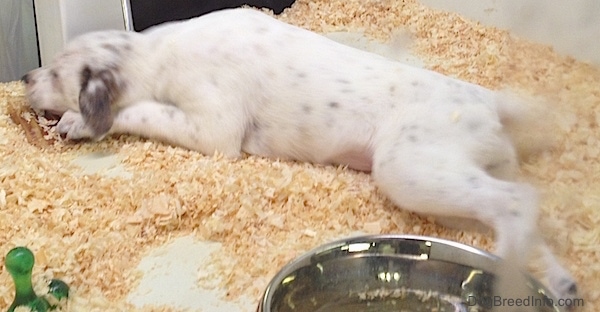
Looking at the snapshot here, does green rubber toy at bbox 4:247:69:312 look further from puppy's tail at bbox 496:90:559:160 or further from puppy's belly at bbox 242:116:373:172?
puppy's tail at bbox 496:90:559:160

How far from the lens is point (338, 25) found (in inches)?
126

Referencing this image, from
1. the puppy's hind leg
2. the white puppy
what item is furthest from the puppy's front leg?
the puppy's hind leg

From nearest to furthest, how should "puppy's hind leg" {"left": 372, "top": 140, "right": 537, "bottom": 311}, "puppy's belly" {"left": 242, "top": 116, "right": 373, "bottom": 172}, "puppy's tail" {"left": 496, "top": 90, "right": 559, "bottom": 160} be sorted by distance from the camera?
1. "puppy's tail" {"left": 496, "top": 90, "right": 559, "bottom": 160}
2. "puppy's hind leg" {"left": 372, "top": 140, "right": 537, "bottom": 311}
3. "puppy's belly" {"left": 242, "top": 116, "right": 373, "bottom": 172}

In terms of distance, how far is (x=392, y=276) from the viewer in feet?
5.33

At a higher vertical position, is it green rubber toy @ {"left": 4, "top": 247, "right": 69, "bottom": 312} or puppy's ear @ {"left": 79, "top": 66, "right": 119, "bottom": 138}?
puppy's ear @ {"left": 79, "top": 66, "right": 119, "bottom": 138}

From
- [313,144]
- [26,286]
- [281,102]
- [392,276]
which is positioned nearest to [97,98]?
[281,102]

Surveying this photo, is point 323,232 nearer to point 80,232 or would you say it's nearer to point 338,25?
point 80,232

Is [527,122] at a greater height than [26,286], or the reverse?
[527,122]

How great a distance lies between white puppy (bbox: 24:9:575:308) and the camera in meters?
1.92

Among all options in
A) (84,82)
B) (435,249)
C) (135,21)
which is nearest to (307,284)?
(435,249)

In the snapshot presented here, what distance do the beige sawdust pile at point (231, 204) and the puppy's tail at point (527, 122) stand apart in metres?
0.03

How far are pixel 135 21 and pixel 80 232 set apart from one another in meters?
1.20

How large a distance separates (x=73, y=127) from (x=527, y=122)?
50.5 inches

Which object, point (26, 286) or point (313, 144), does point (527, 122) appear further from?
point (26, 286)
